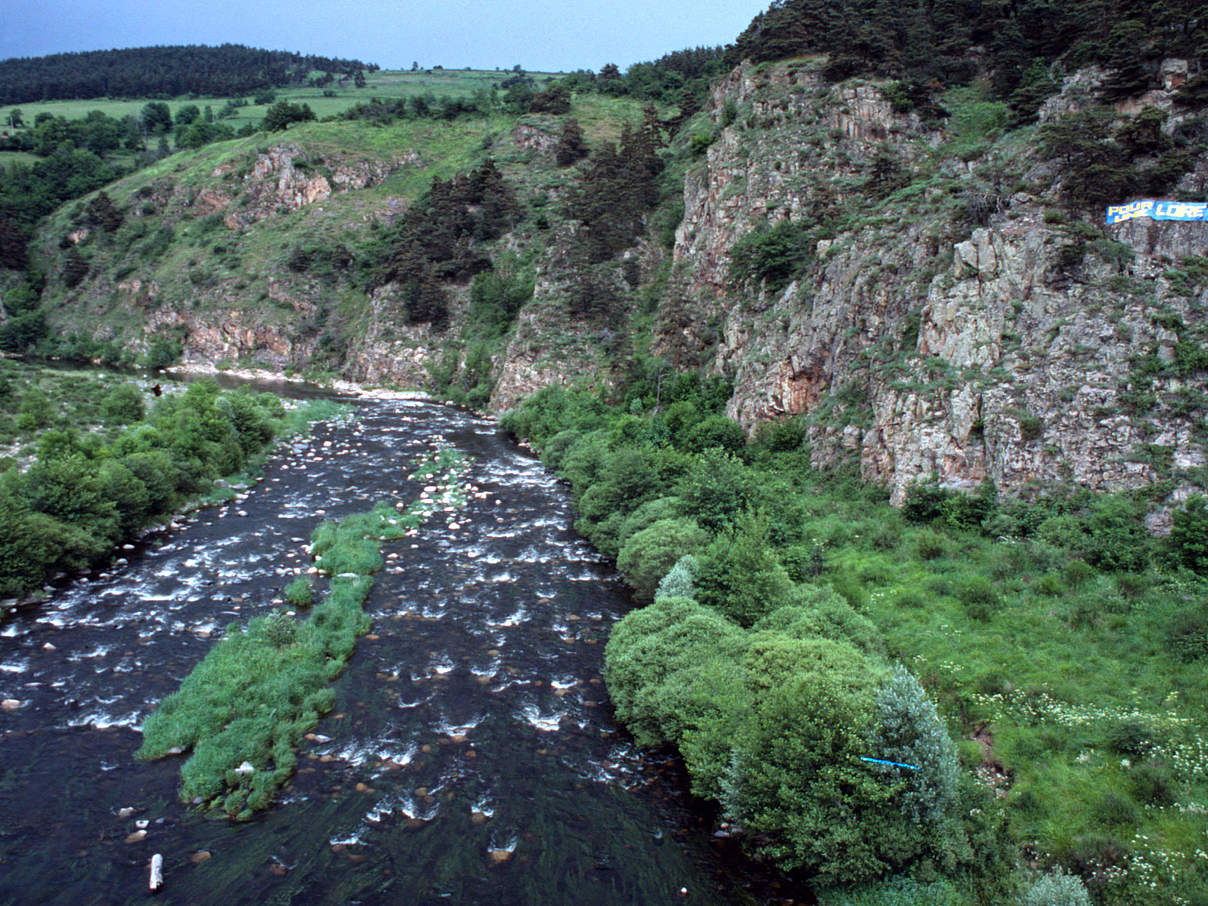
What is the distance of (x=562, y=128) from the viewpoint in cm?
9925

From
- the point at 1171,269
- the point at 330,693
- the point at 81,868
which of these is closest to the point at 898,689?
the point at 330,693

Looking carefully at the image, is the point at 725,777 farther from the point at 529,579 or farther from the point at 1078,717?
the point at 529,579

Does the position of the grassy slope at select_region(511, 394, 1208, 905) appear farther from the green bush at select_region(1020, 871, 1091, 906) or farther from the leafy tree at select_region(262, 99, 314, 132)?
the leafy tree at select_region(262, 99, 314, 132)

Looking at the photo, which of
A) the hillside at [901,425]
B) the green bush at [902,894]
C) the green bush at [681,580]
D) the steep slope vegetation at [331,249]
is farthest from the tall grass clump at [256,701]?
the steep slope vegetation at [331,249]

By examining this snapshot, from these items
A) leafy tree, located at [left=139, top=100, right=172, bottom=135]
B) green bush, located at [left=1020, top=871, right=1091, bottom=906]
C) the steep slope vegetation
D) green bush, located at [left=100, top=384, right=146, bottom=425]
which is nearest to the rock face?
green bush, located at [left=1020, top=871, right=1091, bottom=906]

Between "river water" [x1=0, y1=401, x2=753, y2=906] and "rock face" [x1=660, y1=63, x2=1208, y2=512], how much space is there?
615 inches

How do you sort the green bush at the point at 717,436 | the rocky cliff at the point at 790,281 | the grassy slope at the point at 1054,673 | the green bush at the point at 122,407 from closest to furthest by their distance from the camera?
1. the grassy slope at the point at 1054,673
2. the rocky cliff at the point at 790,281
3. the green bush at the point at 717,436
4. the green bush at the point at 122,407

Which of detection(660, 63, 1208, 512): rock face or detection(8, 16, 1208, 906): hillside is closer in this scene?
detection(8, 16, 1208, 906): hillside

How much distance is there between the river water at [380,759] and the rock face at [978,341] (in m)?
15.6

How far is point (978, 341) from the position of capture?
28.1 meters

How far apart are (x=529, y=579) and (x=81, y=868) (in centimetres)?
1594

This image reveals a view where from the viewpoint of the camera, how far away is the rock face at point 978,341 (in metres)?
23.5

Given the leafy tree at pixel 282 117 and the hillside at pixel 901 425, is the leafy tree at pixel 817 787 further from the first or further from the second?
the leafy tree at pixel 282 117

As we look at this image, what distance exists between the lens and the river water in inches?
499
